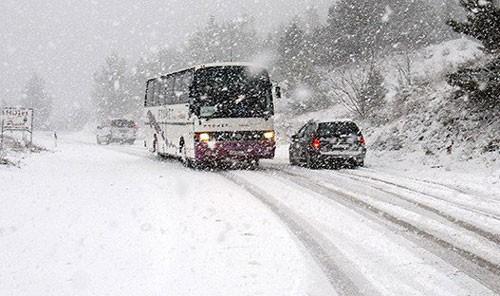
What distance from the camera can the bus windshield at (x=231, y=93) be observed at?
729 inches

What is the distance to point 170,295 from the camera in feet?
17.0

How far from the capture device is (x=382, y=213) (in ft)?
31.3

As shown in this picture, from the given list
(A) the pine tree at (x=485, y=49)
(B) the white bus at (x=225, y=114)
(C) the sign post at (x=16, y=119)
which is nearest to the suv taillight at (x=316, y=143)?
(B) the white bus at (x=225, y=114)

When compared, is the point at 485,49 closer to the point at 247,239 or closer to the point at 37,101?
the point at 247,239

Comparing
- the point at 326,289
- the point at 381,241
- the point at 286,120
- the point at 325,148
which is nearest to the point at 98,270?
the point at 326,289

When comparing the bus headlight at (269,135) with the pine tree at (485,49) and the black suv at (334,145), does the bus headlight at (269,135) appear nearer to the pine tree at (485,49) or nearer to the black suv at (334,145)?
the black suv at (334,145)

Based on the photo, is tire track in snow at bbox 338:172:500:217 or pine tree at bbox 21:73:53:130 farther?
pine tree at bbox 21:73:53:130

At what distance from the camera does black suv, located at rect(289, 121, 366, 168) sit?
61.0ft

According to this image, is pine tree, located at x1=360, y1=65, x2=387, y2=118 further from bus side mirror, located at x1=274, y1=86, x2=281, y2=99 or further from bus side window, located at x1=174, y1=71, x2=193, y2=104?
bus side window, located at x1=174, y1=71, x2=193, y2=104

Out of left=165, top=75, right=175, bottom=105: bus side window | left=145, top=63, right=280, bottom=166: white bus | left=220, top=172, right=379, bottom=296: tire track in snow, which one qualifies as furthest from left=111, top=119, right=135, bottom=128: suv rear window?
left=220, top=172, right=379, bottom=296: tire track in snow

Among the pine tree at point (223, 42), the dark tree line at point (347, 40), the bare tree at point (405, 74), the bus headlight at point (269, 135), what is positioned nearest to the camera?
the bus headlight at point (269, 135)

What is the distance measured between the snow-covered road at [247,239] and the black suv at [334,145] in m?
5.44

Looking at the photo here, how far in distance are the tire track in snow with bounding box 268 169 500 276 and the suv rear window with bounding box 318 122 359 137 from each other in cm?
306

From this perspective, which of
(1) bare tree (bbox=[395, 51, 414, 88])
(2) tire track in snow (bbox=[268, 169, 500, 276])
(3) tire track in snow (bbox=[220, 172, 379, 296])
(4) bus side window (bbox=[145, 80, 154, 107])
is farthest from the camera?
(1) bare tree (bbox=[395, 51, 414, 88])
